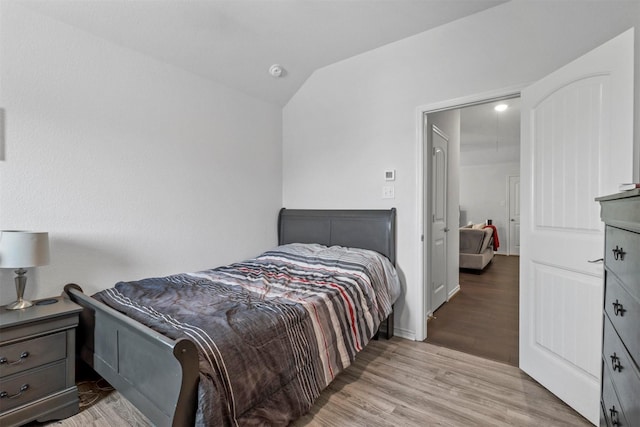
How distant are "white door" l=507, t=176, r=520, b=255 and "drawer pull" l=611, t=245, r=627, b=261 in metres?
7.40

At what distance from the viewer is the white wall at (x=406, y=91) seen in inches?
78.7

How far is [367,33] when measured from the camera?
2688mm

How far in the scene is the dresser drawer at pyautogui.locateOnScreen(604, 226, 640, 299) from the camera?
0.85 metres

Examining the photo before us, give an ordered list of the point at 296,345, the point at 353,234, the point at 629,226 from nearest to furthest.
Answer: the point at 629,226, the point at 296,345, the point at 353,234

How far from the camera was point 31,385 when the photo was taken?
163cm

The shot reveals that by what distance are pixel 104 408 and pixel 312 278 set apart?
1.50 meters

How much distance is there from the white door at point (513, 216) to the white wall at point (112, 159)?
7.02m

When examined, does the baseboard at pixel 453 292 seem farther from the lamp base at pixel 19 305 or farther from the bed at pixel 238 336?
the lamp base at pixel 19 305

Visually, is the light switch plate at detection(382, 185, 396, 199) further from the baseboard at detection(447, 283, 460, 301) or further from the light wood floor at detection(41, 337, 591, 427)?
the baseboard at detection(447, 283, 460, 301)

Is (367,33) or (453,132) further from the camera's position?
(453,132)

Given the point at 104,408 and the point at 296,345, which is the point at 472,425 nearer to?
the point at 296,345

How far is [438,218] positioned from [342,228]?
3.77ft

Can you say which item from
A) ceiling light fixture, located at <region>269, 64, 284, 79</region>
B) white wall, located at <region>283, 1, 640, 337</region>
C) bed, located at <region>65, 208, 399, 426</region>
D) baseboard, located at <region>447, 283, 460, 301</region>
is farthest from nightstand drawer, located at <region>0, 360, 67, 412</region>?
baseboard, located at <region>447, 283, 460, 301</region>

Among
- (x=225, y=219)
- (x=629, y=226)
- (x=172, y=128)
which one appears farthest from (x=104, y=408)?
(x=629, y=226)
